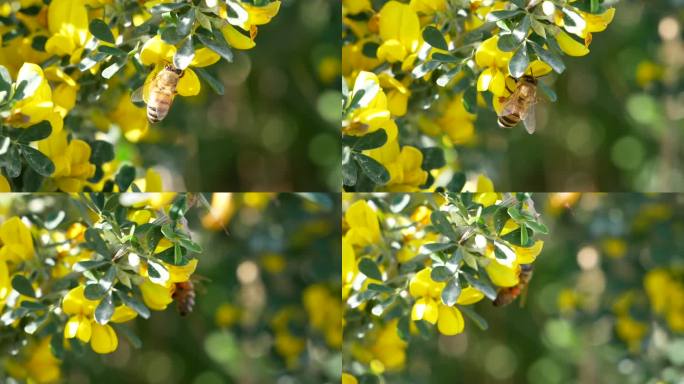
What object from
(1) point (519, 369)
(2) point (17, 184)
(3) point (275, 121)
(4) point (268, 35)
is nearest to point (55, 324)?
(2) point (17, 184)

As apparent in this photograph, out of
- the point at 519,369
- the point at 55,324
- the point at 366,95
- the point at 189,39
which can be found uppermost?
the point at 189,39

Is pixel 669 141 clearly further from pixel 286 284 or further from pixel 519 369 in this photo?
pixel 286 284

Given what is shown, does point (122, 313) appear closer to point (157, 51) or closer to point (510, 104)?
point (157, 51)

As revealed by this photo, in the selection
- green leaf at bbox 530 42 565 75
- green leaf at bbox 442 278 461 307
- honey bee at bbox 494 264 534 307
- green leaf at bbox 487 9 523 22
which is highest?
green leaf at bbox 487 9 523 22

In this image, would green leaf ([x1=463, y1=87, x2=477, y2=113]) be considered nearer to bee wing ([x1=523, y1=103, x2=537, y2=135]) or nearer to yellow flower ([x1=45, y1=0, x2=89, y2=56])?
bee wing ([x1=523, y1=103, x2=537, y2=135])

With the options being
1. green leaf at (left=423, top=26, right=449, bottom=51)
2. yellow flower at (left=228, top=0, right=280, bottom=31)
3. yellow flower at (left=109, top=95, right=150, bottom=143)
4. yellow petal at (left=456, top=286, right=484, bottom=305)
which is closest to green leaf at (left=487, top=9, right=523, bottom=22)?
green leaf at (left=423, top=26, right=449, bottom=51)
